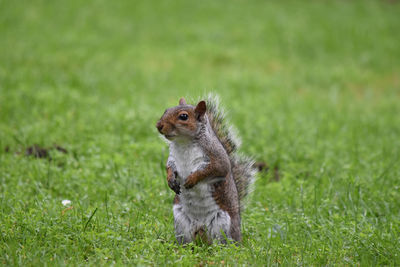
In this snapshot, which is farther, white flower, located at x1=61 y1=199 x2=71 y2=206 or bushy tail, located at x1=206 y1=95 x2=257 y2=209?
white flower, located at x1=61 y1=199 x2=71 y2=206

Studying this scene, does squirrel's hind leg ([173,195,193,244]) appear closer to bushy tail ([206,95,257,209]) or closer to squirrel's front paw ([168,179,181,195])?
squirrel's front paw ([168,179,181,195])

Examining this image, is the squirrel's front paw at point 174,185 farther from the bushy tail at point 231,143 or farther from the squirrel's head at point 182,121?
the bushy tail at point 231,143

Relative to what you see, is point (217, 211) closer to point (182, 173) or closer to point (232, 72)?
point (182, 173)

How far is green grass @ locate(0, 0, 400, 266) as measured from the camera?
3445mm

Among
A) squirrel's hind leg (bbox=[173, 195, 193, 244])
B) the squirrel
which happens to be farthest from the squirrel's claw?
squirrel's hind leg (bbox=[173, 195, 193, 244])

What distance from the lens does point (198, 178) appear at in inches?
129

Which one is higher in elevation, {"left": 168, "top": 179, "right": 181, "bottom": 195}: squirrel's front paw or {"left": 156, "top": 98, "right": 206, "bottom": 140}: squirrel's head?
{"left": 156, "top": 98, "right": 206, "bottom": 140}: squirrel's head

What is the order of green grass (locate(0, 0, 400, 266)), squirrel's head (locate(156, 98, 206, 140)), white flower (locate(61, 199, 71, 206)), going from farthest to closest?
white flower (locate(61, 199, 71, 206)) → green grass (locate(0, 0, 400, 266)) → squirrel's head (locate(156, 98, 206, 140))

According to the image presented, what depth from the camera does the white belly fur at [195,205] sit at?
3363mm

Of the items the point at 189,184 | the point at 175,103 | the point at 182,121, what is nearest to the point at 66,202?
the point at 189,184

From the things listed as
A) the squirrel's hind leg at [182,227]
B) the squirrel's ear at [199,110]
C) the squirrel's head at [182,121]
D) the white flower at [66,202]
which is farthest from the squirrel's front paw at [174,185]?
the white flower at [66,202]

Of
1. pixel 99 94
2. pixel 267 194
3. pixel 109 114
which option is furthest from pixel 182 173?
pixel 99 94

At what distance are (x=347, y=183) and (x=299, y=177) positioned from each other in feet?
2.24

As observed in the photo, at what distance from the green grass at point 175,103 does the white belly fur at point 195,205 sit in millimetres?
142
